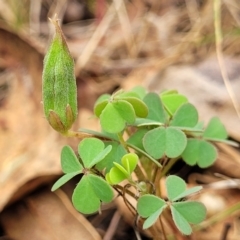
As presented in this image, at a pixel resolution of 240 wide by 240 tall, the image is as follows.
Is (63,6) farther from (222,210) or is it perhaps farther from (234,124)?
(222,210)

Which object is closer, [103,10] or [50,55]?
[50,55]

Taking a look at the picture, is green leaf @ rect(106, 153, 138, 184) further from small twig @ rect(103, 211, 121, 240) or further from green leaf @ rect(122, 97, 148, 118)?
small twig @ rect(103, 211, 121, 240)

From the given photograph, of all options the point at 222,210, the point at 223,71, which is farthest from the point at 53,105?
the point at 223,71

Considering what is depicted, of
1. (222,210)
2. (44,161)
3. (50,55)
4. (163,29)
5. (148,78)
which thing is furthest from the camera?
(163,29)

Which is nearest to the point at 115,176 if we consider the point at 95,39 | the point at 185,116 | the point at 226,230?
the point at 185,116

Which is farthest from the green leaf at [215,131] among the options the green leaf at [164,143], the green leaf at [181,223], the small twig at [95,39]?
the small twig at [95,39]

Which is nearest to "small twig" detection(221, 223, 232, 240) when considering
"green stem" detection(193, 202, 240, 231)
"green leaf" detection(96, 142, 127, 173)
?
"green stem" detection(193, 202, 240, 231)

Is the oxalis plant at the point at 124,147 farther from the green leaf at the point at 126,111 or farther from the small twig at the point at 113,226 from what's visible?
the small twig at the point at 113,226

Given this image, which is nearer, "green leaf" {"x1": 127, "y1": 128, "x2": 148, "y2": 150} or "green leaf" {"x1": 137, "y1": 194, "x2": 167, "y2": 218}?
"green leaf" {"x1": 137, "y1": 194, "x2": 167, "y2": 218}
